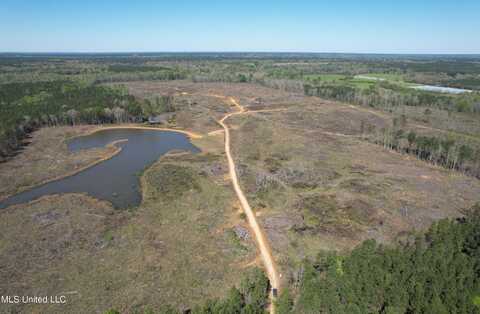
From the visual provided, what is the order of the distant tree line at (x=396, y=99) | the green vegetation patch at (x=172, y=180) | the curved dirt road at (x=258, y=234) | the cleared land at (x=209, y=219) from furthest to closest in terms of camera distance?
the distant tree line at (x=396, y=99) < the green vegetation patch at (x=172, y=180) < the curved dirt road at (x=258, y=234) < the cleared land at (x=209, y=219)

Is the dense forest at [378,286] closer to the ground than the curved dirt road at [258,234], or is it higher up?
higher up

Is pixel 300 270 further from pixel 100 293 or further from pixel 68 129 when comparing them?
pixel 68 129

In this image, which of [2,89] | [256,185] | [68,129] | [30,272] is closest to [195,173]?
[256,185]

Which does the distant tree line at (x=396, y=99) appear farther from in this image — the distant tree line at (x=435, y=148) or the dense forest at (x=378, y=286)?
the dense forest at (x=378, y=286)

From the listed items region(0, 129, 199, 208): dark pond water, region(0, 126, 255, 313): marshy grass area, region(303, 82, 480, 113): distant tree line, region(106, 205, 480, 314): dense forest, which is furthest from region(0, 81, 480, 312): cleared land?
region(303, 82, 480, 113): distant tree line

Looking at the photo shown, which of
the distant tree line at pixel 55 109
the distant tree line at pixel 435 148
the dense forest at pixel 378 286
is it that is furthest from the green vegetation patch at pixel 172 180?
the distant tree line at pixel 435 148

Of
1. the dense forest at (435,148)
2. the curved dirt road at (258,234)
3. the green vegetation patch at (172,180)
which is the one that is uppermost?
the dense forest at (435,148)
